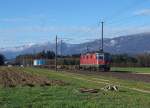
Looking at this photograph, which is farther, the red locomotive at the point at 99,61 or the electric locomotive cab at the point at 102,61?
the red locomotive at the point at 99,61

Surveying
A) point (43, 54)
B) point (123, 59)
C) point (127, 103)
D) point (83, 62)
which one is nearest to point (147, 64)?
point (123, 59)

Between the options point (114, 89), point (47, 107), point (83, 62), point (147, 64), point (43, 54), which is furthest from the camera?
point (43, 54)

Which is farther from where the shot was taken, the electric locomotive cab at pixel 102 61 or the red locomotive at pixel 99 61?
the red locomotive at pixel 99 61

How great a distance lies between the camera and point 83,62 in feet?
329

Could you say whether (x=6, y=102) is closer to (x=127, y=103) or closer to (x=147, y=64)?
(x=127, y=103)

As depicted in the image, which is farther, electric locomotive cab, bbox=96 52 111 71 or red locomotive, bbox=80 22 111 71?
red locomotive, bbox=80 22 111 71

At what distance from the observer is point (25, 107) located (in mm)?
20078

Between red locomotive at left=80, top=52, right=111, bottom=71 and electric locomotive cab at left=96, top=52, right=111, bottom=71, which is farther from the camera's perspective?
red locomotive at left=80, top=52, right=111, bottom=71

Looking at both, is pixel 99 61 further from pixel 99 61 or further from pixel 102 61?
pixel 102 61

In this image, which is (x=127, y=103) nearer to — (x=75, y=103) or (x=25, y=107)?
(x=75, y=103)

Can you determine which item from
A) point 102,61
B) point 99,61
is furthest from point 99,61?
point 102,61

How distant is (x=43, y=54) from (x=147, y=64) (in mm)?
65286

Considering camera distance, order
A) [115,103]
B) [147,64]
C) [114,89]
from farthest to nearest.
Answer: [147,64]
[114,89]
[115,103]

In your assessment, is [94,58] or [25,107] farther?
[94,58]
